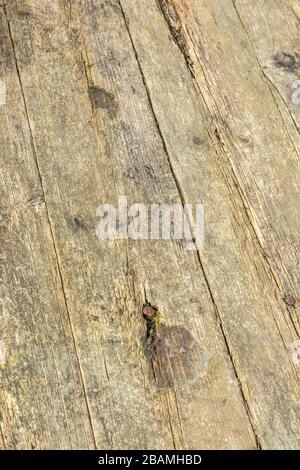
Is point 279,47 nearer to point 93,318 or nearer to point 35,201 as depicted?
point 35,201

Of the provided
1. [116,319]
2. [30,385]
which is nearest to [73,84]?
[116,319]

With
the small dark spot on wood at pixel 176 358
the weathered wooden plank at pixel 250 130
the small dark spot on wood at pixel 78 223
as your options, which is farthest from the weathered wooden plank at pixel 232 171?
the small dark spot on wood at pixel 78 223

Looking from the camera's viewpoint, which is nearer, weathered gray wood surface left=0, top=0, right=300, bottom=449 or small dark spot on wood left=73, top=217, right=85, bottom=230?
weathered gray wood surface left=0, top=0, right=300, bottom=449

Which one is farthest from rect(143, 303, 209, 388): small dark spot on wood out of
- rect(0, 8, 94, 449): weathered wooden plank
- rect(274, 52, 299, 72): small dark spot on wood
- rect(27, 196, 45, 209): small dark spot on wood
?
rect(274, 52, 299, 72): small dark spot on wood

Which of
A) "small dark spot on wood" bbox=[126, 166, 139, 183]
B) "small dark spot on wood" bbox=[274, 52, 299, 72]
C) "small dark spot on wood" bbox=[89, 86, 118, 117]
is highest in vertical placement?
"small dark spot on wood" bbox=[274, 52, 299, 72]

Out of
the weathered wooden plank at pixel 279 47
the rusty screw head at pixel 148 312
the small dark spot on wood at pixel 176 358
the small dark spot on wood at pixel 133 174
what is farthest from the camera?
the weathered wooden plank at pixel 279 47

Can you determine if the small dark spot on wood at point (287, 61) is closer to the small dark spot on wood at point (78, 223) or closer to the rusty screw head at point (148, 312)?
the small dark spot on wood at point (78, 223)

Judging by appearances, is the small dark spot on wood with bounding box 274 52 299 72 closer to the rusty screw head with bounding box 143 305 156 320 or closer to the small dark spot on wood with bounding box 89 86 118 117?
the small dark spot on wood with bounding box 89 86 118 117

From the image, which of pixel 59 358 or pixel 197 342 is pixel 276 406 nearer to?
pixel 197 342
